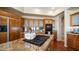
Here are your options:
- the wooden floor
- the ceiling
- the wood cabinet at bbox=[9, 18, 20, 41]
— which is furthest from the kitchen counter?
the ceiling

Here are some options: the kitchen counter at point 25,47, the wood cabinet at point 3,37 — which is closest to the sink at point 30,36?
the kitchen counter at point 25,47

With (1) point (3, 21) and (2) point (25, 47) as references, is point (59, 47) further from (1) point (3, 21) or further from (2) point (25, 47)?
(1) point (3, 21)

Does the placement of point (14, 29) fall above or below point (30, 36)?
above

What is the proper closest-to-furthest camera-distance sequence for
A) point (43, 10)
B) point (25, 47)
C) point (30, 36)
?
point (25, 47)
point (30, 36)
point (43, 10)

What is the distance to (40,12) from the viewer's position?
242 cm

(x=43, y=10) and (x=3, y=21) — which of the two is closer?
(x=3, y=21)

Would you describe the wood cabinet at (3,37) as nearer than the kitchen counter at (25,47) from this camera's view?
No

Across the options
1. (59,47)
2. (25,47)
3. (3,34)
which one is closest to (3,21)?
(3,34)

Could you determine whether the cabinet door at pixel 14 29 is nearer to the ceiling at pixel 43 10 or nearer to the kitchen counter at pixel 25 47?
the kitchen counter at pixel 25 47

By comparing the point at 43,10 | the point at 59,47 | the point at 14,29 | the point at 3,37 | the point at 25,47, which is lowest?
the point at 59,47

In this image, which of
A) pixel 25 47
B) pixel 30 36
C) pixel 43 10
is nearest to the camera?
pixel 25 47

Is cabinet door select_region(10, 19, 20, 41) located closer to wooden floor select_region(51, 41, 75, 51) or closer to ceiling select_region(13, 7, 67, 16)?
ceiling select_region(13, 7, 67, 16)

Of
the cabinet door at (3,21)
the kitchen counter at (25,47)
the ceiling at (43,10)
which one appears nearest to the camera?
the kitchen counter at (25,47)
